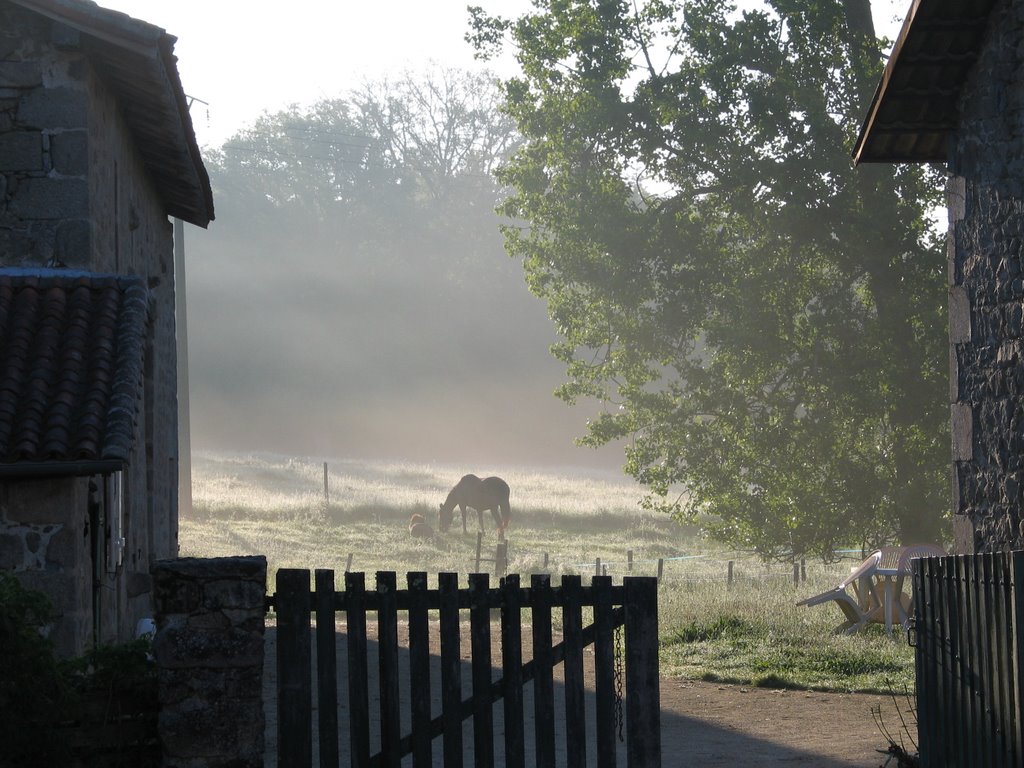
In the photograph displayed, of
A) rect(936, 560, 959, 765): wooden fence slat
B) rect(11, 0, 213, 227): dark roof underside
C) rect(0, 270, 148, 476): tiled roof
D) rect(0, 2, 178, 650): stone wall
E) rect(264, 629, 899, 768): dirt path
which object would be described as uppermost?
rect(11, 0, 213, 227): dark roof underside

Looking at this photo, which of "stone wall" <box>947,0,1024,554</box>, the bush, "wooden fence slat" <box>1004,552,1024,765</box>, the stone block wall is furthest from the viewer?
"stone wall" <box>947,0,1024,554</box>

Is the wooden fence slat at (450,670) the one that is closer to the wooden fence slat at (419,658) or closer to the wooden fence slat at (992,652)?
the wooden fence slat at (419,658)

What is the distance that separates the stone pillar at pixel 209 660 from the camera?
263 inches

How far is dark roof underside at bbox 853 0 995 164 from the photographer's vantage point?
10.1 meters

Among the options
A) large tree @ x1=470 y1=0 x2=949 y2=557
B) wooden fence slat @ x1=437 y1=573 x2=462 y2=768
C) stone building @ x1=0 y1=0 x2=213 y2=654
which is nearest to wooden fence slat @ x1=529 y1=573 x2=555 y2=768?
wooden fence slat @ x1=437 y1=573 x2=462 y2=768

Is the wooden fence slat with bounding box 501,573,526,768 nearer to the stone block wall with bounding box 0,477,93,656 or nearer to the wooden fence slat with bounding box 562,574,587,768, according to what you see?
the wooden fence slat with bounding box 562,574,587,768

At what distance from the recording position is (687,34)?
75.2 feet

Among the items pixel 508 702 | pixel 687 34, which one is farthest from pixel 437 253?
pixel 508 702

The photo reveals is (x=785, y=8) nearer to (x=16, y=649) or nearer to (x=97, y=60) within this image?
(x=97, y=60)

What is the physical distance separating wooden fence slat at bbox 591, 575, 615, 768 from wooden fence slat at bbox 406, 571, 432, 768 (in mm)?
1004

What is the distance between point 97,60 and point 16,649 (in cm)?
528

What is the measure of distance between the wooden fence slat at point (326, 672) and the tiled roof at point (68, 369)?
1.59 metres

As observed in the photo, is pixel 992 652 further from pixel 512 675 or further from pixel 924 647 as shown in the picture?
pixel 512 675

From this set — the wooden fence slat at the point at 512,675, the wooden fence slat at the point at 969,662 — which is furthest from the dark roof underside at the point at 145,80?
the wooden fence slat at the point at 969,662
